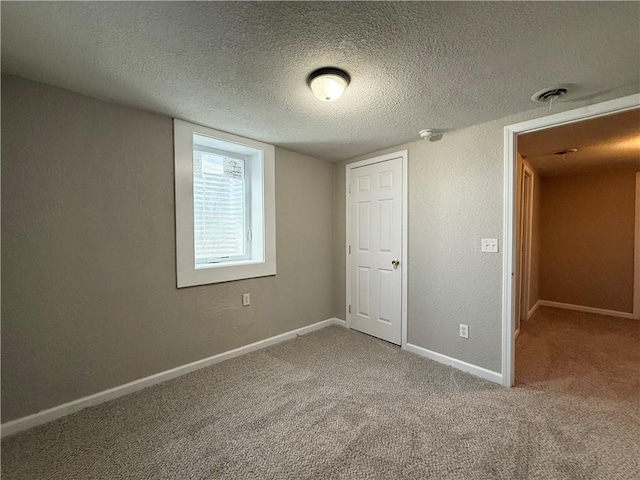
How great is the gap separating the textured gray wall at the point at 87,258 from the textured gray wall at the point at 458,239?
1.88 meters

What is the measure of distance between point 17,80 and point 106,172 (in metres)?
0.62

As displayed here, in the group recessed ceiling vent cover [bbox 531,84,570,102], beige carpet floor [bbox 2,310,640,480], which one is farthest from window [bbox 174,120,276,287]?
recessed ceiling vent cover [bbox 531,84,570,102]

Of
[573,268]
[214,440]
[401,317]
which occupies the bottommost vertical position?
[214,440]

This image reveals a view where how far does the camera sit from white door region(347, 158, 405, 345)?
9.45 ft

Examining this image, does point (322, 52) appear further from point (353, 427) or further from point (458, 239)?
point (353, 427)

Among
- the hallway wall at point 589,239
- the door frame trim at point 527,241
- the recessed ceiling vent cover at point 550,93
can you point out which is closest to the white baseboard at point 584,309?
the hallway wall at point 589,239

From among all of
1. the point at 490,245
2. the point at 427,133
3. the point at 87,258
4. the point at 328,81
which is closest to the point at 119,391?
the point at 87,258

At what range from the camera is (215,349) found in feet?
8.21

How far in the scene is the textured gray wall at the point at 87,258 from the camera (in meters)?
1.62

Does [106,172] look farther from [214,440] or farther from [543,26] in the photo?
[543,26]

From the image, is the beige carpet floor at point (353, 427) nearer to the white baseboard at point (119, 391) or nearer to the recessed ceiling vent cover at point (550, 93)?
the white baseboard at point (119, 391)

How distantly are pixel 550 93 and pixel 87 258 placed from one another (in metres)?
3.20

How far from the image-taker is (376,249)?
121 inches

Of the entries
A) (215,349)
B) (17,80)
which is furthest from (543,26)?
(215,349)
